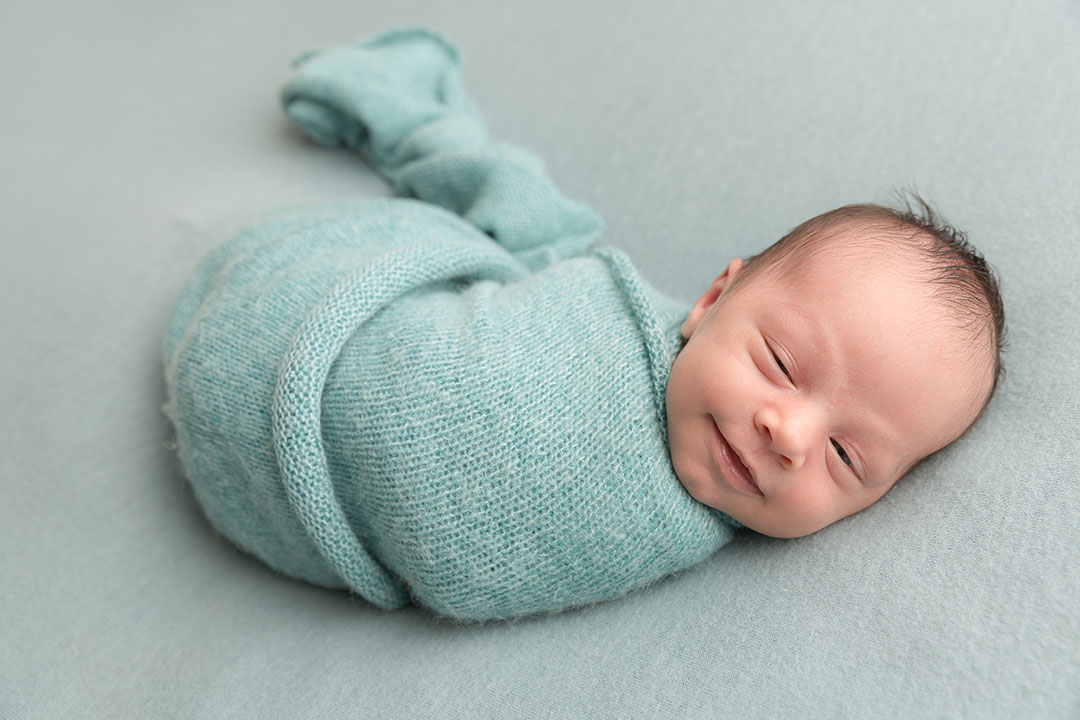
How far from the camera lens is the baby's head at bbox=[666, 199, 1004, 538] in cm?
85

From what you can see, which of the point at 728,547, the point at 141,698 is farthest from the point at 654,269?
the point at 141,698

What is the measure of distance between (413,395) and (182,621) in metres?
0.49

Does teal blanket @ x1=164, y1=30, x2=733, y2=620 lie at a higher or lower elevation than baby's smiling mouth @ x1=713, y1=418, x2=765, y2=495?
lower

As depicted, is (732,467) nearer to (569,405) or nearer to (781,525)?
(781,525)

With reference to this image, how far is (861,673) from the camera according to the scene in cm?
79

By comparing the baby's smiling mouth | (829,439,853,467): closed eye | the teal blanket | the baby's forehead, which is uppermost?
the baby's forehead

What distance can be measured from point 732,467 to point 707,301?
23 centimetres

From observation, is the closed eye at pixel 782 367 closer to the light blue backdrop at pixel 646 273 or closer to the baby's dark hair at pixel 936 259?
the baby's dark hair at pixel 936 259

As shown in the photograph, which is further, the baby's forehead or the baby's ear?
the baby's ear

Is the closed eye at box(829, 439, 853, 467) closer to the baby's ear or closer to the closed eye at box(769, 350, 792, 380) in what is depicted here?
the closed eye at box(769, 350, 792, 380)

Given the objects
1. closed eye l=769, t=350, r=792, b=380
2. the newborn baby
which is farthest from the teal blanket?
closed eye l=769, t=350, r=792, b=380

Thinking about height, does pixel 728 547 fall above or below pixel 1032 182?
below

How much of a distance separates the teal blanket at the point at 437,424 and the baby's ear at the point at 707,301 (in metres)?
0.03

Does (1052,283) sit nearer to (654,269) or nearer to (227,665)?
(654,269)
